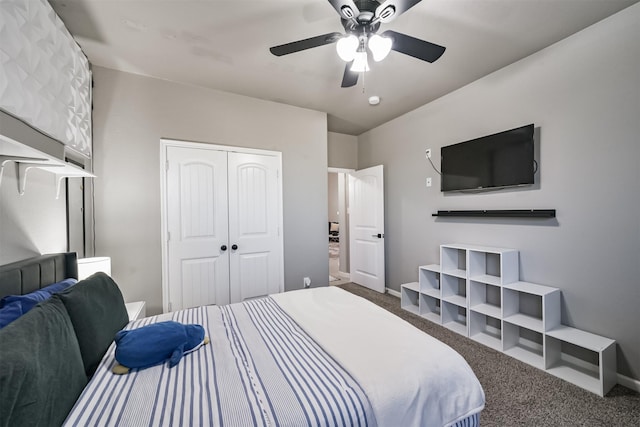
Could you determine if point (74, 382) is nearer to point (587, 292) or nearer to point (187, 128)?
point (187, 128)

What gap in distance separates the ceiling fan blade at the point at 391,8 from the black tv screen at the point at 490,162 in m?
1.75

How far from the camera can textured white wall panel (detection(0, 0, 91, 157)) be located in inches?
49.9

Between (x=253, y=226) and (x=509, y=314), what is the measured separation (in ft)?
9.27

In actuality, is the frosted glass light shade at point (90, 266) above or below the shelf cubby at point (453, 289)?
above

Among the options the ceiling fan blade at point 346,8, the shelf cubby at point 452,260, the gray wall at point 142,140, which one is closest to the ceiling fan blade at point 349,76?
the ceiling fan blade at point 346,8

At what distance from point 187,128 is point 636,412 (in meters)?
4.32

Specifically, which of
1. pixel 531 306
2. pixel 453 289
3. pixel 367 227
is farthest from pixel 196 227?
pixel 531 306

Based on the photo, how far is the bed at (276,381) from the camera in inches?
35.2

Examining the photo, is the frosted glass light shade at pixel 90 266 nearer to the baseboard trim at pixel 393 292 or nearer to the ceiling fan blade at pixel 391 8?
the ceiling fan blade at pixel 391 8

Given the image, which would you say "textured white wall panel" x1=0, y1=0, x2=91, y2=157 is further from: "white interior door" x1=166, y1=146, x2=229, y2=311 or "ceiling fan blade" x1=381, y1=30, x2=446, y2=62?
"ceiling fan blade" x1=381, y1=30, x2=446, y2=62

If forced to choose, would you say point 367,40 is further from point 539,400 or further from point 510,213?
point 539,400

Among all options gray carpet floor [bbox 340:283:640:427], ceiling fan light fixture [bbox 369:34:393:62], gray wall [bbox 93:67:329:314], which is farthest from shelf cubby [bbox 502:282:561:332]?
gray wall [bbox 93:67:329:314]

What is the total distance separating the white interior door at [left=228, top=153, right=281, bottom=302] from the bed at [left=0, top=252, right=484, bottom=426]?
161cm

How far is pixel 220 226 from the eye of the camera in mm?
3049
